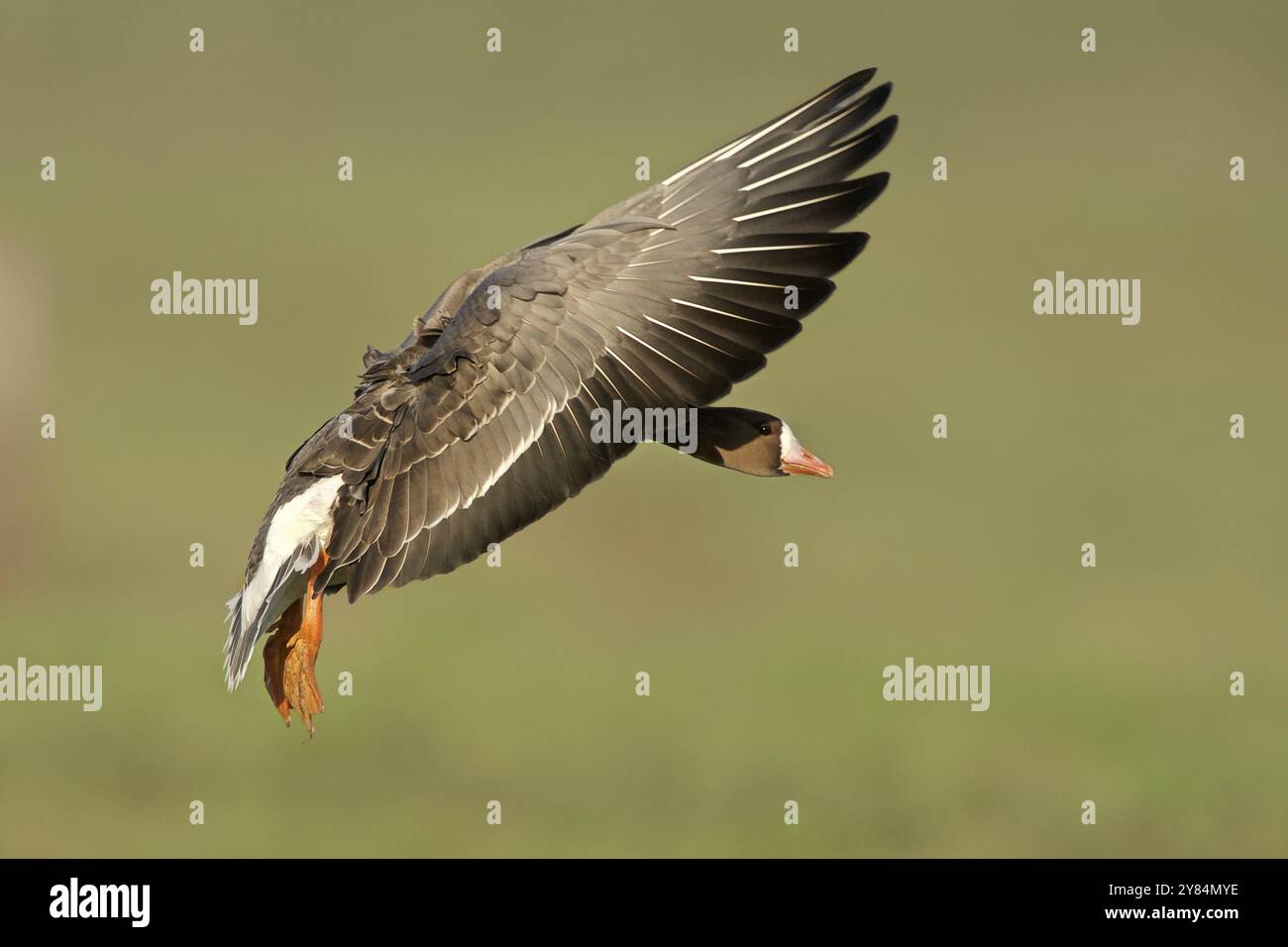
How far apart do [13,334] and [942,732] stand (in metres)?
16.4

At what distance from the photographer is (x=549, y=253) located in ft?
36.1

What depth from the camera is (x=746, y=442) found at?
1248 cm

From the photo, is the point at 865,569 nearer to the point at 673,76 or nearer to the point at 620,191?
the point at 620,191

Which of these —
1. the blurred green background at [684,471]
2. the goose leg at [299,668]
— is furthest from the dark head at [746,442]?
the blurred green background at [684,471]

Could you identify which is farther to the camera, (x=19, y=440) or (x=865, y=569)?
(x=19, y=440)

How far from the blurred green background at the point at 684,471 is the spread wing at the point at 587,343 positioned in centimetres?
1068

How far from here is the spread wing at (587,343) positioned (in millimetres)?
10789

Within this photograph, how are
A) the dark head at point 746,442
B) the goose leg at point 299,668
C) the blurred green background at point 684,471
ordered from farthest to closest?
the blurred green background at point 684,471 → the dark head at point 746,442 → the goose leg at point 299,668

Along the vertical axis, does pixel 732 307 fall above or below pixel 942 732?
above

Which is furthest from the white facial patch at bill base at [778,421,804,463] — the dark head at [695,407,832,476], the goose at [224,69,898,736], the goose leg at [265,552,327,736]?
the goose leg at [265,552,327,736]

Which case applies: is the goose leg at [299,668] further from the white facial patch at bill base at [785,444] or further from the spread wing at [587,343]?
the white facial patch at bill base at [785,444]

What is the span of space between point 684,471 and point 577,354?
23.3 m

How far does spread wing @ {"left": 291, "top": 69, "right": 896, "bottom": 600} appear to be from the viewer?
1079 cm

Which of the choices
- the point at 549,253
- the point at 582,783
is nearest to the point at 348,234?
the point at 582,783
